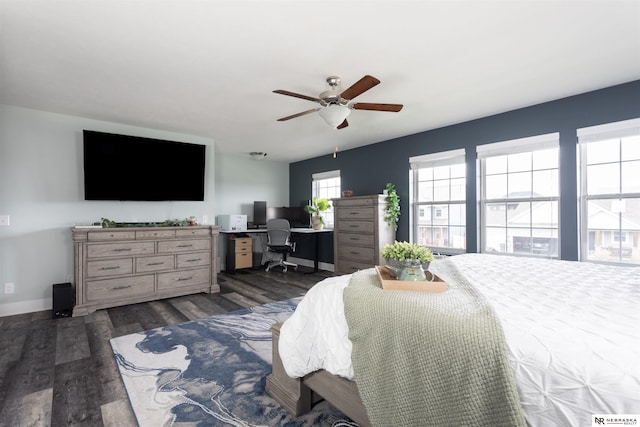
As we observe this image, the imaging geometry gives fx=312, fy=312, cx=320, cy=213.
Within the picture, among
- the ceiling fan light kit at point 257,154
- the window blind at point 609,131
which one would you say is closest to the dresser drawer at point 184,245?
the ceiling fan light kit at point 257,154

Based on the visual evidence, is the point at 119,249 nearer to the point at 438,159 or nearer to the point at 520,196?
the point at 438,159

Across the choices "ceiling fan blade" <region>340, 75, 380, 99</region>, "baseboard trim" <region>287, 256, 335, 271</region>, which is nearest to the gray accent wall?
"baseboard trim" <region>287, 256, 335, 271</region>

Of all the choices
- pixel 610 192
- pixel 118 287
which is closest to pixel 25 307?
pixel 118 287

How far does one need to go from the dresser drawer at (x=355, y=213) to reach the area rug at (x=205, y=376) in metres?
2.29

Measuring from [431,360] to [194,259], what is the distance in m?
3.99

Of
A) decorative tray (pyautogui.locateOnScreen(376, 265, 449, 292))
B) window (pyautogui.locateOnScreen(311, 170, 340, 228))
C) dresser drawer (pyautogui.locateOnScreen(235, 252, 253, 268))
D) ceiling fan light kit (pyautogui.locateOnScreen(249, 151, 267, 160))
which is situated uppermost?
ceiling fan light kit (pyautogui.locateOnScreen(249, 151, 267, 160))

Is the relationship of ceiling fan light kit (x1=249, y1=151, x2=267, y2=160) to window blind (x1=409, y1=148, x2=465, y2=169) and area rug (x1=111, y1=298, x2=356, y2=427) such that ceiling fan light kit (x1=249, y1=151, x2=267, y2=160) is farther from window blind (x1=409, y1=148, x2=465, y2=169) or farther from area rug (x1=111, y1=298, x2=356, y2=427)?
area rug (x1=111, y1=298, x2=356, y2=427)

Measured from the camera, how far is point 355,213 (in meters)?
5.14

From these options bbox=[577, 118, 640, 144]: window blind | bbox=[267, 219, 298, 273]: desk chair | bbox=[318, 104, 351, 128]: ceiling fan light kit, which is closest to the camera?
bbox=[318, 104, 351, 128]: ceiling fan light kit

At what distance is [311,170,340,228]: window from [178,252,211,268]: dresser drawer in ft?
9.19

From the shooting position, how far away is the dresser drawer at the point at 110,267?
3666mm

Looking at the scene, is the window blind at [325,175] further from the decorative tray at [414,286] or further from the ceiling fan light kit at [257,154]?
the decorative tray at [414,286]

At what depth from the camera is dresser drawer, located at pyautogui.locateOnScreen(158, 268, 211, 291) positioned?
4164 mm

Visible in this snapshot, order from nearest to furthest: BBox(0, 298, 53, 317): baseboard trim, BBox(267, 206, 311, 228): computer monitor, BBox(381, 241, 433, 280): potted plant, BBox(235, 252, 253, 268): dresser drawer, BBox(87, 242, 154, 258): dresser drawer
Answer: BBox(381, 241, 433, 280): potted plant, BBox(0, 298, 53, 317): baseboard trim, BBox(87, 242, 154, 258): dresser drawer, BBox(235, 252, 253, 268): dresser drawer, BBox(267, 206, 311, 228): computer monitor
